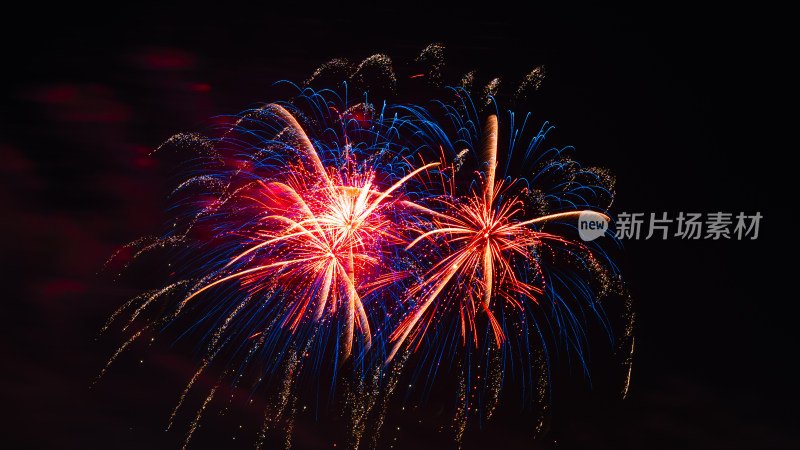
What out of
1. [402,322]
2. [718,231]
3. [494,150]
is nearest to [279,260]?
[402,322]

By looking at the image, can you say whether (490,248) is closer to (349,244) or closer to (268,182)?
(349,244)

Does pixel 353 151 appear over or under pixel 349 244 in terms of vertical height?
over

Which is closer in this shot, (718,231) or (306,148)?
(306,148)

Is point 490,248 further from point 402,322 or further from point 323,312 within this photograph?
point 323,312

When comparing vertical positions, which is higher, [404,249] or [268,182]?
[268,182]

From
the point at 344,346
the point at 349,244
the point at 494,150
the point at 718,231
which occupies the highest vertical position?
the point at 718,231

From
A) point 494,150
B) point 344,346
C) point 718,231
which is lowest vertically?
point 344,346

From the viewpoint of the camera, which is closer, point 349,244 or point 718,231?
point 349,244

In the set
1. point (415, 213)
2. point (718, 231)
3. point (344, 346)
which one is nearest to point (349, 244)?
point (415, 213)

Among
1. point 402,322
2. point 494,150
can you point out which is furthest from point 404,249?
point 494,150
